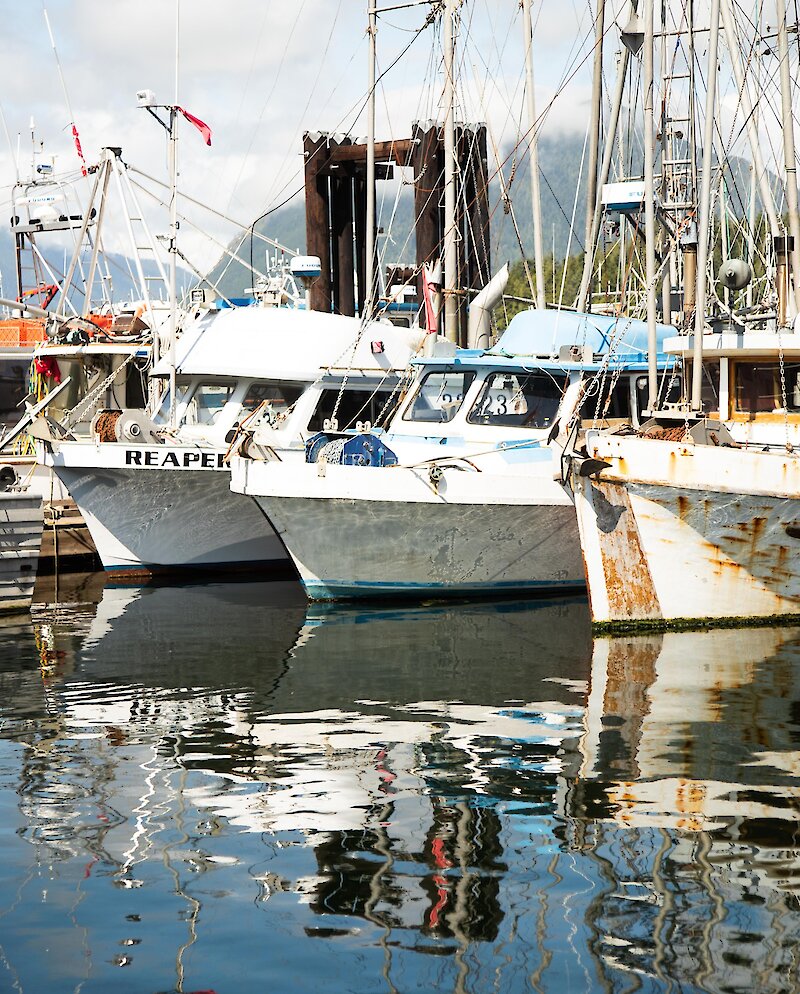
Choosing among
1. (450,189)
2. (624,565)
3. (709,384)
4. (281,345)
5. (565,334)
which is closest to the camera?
(624,565)

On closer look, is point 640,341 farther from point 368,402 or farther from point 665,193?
point 368,402

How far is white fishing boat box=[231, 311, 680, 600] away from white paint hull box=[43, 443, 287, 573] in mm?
2762

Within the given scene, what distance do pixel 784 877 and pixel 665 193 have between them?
45.9 ft

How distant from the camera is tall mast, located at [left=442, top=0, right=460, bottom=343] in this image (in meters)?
20.4

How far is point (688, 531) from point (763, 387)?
2733mm

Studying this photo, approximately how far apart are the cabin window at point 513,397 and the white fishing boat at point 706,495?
7.88 ft

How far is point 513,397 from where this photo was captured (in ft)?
60.0

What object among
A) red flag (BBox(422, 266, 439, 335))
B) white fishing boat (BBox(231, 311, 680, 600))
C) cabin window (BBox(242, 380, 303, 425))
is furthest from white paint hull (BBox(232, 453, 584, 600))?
red flag (BBox(422, 266, 439, 335))

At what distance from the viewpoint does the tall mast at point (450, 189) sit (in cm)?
2036

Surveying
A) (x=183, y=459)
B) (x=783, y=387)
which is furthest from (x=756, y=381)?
(x=183, y=459)

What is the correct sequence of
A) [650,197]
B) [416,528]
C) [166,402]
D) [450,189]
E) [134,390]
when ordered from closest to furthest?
1. [650,197]
2. [416,528]
3. [450,189]
4. [166,402]
5. [134,390]

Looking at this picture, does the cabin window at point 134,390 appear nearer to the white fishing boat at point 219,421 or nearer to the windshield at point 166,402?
the windshield at point 166,402

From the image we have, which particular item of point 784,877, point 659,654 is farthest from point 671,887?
point 659,654

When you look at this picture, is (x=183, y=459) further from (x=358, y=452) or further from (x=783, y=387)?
(x=783, y=387)
